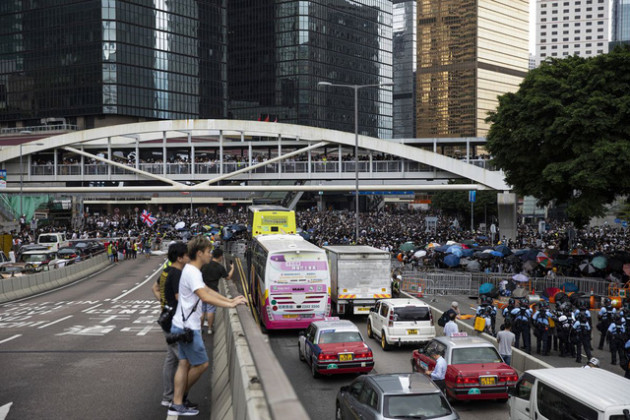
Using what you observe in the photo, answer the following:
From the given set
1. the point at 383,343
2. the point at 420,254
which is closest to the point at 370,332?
the point at 383,343

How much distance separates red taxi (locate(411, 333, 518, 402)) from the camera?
12828 mm

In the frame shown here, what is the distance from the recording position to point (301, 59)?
5930 inches

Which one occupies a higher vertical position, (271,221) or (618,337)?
(271,221)

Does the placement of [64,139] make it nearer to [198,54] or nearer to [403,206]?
[198,54]

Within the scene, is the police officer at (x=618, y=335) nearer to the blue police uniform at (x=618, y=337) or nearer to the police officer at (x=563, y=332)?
the blue police uniform at (x=618, y=337)

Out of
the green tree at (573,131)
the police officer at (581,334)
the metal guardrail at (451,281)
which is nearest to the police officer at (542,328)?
the police officer at (581,334)

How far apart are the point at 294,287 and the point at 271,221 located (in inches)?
613

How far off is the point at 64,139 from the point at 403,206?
130m

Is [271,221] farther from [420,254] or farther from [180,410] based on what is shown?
[180,410]

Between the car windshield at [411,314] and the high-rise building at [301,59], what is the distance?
5286 inches

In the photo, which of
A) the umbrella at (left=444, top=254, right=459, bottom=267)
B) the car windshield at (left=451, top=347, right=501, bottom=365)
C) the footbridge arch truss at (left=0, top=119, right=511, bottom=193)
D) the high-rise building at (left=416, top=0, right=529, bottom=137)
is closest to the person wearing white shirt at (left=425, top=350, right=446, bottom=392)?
the car windshield at (left=451, top=347, right=501, bottom=365)

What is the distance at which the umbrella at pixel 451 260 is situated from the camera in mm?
35016

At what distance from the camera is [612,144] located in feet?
105

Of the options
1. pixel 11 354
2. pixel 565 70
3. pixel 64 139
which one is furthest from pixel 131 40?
pixel 11 354
